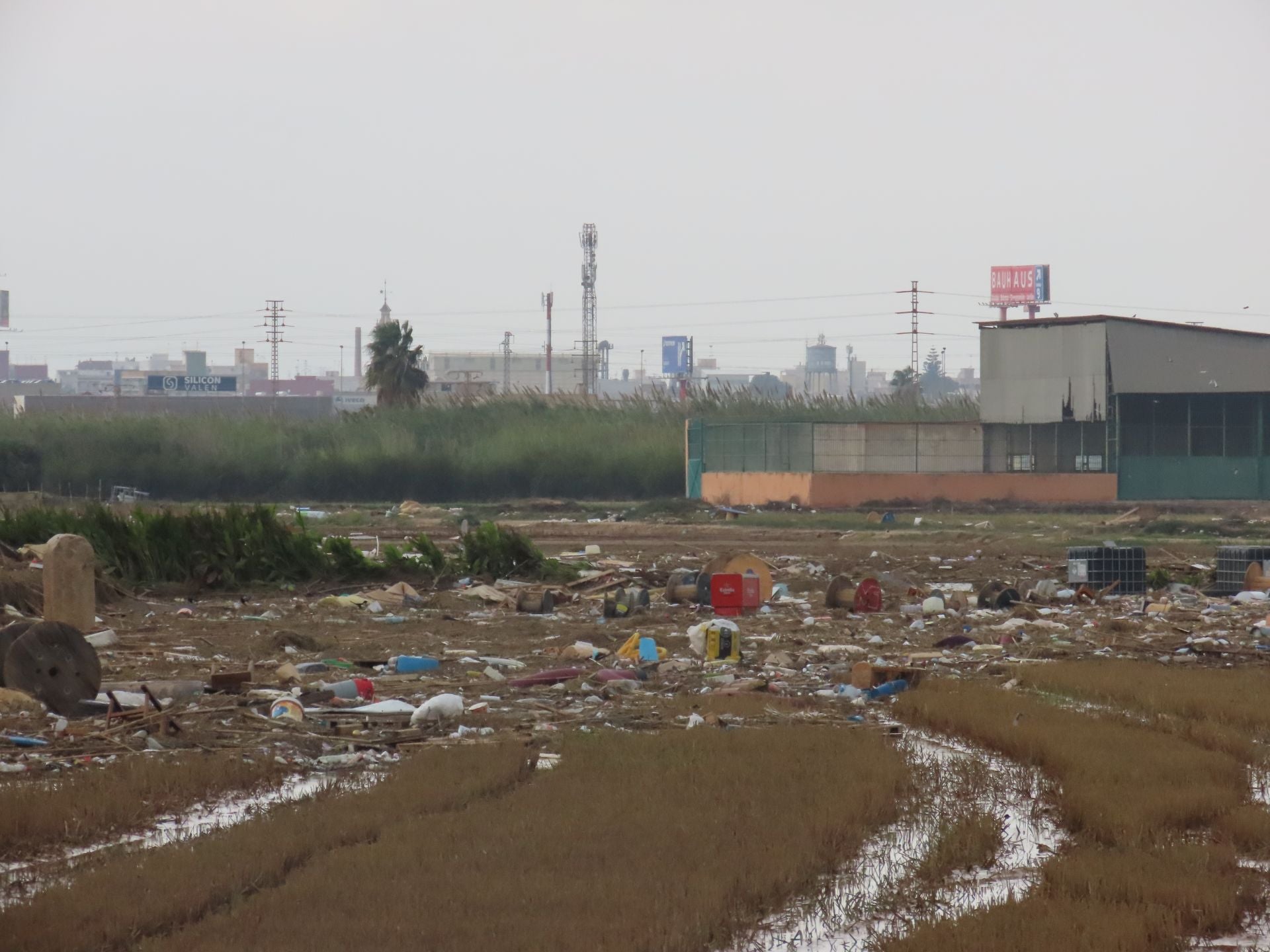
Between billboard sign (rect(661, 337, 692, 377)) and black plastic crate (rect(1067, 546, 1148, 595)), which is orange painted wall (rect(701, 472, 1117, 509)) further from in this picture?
billboard sign (rect(661, 337, 692, 377))

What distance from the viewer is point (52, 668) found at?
1002cm

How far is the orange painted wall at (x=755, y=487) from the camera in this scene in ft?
117

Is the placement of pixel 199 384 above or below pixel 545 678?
above

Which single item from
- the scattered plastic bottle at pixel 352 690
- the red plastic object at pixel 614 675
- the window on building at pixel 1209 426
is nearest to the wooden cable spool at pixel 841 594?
the red plastic object at pixel 614 675

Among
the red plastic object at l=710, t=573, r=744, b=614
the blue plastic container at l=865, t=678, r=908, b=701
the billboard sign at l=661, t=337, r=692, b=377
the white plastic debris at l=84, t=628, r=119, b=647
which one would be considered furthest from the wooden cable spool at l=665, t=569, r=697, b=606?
the billboard sign at l=661, t=337, r=692, b=377

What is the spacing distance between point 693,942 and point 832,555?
58.8 feet

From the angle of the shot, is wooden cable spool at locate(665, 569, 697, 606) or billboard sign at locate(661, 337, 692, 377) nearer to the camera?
wooden cable spool at locate(665, 569, 697, 606)

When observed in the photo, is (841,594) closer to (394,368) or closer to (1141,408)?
(1141,408)

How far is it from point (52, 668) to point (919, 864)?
6328mm

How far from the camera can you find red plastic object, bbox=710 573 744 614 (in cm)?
1639

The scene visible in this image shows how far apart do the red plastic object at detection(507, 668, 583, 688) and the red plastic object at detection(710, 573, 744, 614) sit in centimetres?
469

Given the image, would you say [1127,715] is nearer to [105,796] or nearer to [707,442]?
[105,796]

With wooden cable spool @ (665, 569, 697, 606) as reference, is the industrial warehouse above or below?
above

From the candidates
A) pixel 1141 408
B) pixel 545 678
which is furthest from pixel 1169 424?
pixel 545 678
